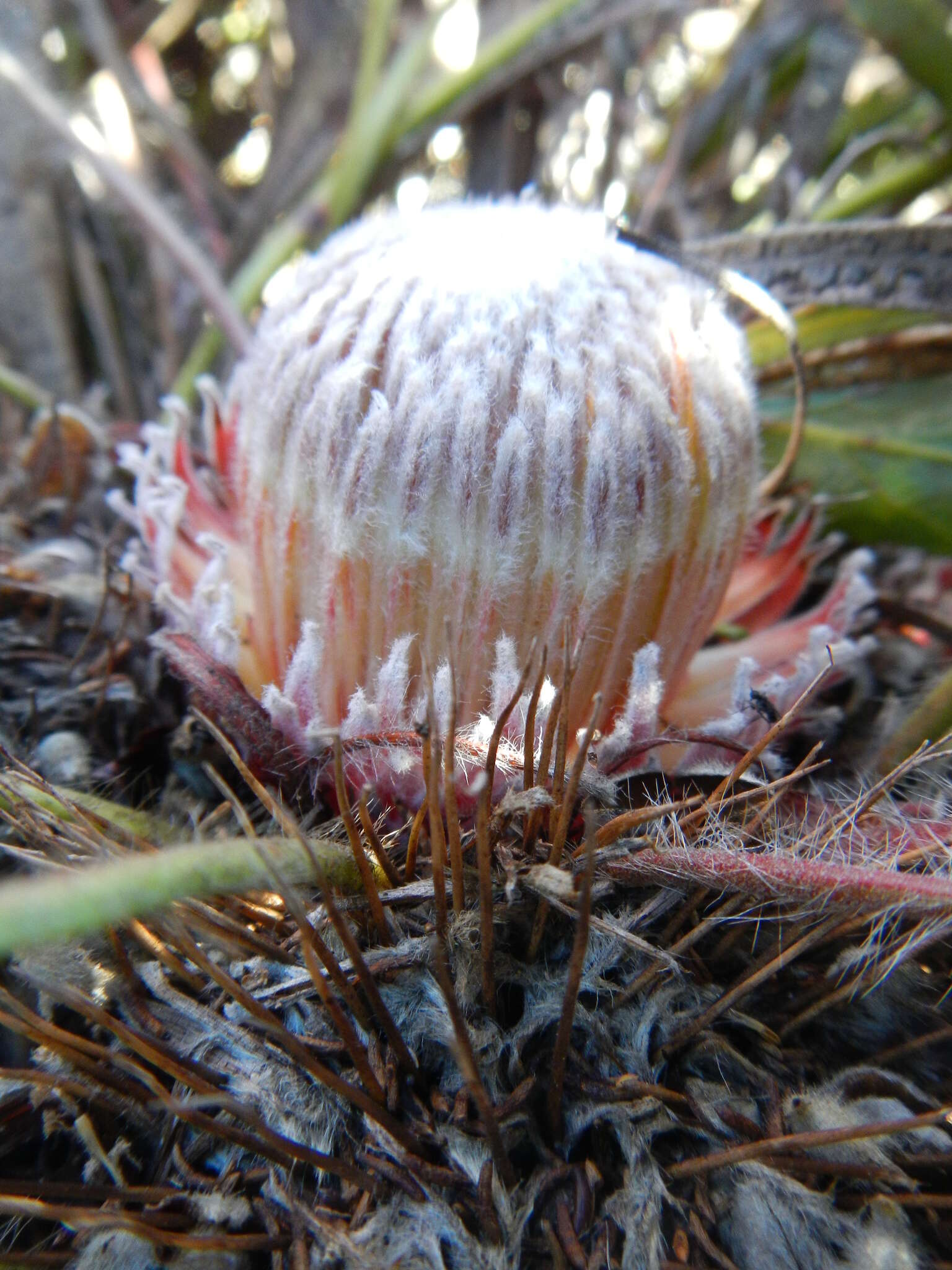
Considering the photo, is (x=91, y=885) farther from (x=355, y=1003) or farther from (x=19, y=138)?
(x=19, y=138)

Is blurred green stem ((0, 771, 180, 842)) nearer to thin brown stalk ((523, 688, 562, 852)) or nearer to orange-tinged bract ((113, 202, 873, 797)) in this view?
orange-tinged bract ((113, 202, 873, 797))

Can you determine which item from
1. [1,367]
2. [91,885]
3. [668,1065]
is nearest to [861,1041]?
[668,1065]

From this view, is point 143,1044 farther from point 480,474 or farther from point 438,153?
point 438,153

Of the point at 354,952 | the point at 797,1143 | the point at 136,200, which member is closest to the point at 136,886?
the point at 354,952

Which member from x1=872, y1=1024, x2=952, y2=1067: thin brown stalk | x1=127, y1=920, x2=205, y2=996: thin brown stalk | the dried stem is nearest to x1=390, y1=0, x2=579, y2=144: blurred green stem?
the dried stem

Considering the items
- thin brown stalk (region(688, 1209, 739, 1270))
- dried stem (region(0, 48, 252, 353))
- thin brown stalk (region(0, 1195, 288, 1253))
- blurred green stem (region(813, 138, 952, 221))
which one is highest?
blurred green stem (region(813, 138, 952, 221))
